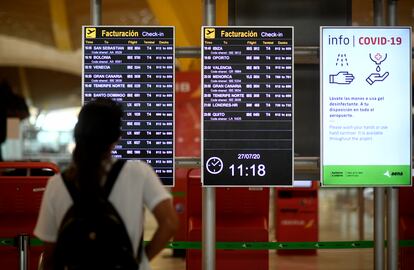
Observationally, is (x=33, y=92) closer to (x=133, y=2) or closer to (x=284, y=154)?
(x=133, y=2)

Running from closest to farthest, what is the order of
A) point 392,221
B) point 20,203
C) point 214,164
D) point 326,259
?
point 214,164 → point 392,221 → point 20,203 → point 326,259

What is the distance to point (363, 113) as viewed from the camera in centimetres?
511

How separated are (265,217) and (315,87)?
121 centimetres

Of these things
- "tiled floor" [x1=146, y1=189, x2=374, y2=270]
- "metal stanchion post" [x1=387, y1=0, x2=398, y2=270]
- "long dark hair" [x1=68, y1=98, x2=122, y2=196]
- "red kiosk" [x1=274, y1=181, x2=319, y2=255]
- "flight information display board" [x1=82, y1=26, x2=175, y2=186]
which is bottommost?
"tiled floor" [x1=146, y1=189, x2=374, y2=270]

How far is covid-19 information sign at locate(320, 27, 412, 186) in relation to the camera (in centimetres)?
510

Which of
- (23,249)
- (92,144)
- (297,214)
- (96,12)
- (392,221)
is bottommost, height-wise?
(297,214)

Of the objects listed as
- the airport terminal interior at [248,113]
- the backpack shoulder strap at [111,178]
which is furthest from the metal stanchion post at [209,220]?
the backpack shoulder strap at [111,178]

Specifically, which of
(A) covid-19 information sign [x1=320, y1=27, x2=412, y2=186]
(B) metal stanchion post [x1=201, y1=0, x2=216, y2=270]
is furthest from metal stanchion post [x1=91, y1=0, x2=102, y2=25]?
(A) covid-19 information sign [x1=320, y1=27, x2=412, y2=186]

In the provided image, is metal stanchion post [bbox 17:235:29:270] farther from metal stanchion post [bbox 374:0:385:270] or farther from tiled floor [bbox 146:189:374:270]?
tiled floor [bbox 146:189:374:270]

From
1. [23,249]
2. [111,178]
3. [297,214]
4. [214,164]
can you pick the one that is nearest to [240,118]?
[214,164]

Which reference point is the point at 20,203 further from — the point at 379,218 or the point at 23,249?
the point at 379,218

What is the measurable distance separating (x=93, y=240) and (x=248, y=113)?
256 cm

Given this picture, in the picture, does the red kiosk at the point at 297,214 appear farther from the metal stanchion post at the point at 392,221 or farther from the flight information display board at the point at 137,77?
the flight information display board at the point at 137,77

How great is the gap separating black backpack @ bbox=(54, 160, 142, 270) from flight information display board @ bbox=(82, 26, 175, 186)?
235cm
